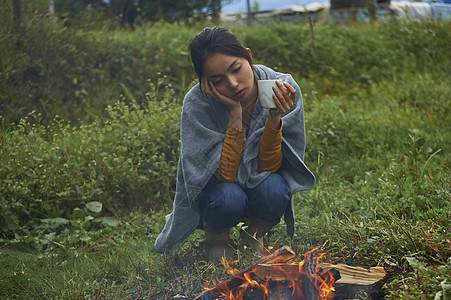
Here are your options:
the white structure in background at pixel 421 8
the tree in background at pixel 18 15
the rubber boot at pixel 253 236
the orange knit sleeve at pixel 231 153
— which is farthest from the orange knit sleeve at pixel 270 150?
the white structure in background at pixel 421 8

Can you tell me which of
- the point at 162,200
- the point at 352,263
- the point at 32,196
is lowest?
the point at 162,200

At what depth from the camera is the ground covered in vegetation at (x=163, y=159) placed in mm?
2795

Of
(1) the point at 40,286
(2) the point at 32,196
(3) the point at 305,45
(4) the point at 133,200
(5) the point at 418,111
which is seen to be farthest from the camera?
(3) the point at 305,45

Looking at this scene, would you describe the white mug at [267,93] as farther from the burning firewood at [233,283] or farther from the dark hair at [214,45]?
the burning firewood at [233,283]

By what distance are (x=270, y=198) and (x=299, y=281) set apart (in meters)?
0.52

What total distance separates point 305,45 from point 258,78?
575cm

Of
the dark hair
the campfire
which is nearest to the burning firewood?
the campfire

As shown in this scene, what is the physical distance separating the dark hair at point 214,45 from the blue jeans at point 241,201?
676 millimetres

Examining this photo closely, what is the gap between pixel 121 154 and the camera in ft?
14.7

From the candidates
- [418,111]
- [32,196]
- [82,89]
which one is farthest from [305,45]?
[32,196]

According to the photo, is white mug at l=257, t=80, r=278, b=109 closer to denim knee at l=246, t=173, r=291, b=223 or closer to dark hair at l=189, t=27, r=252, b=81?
dark hair at l=189, t=27, r=252, b=81

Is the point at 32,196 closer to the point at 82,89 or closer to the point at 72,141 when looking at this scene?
Answer: the point at 72,141

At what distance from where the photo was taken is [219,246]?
291 centimetres

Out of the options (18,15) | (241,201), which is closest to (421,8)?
(18,15)
